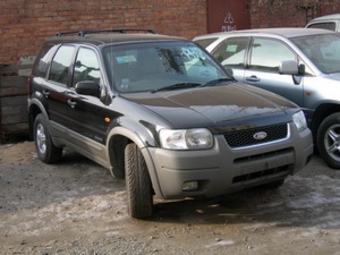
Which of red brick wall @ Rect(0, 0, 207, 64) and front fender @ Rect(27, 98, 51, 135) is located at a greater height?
red brick wall @ Rect(0, 0, 207, 64)

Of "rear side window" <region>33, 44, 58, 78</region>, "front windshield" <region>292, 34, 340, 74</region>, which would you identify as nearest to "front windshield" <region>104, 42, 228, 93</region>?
"front windshield" <region>292, 34, 340, 74</region>

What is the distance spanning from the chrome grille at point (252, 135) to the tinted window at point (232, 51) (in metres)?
2.93

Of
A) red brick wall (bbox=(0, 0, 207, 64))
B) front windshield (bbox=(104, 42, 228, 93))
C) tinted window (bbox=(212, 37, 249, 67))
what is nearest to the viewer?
front windshield (bbox=(104, 42, 228, 93))

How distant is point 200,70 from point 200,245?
2.22 meters

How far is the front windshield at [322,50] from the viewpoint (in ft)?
21.6

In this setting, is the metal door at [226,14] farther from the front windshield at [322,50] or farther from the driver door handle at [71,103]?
the driver door handle at [71,103]

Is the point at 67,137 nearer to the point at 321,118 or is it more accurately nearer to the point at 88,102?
the point at 88,102

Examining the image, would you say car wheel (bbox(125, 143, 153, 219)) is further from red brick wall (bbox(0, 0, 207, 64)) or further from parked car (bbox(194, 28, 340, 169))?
red brick wall (bbox(0, 0, 207, 64))

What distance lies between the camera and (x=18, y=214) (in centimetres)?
531

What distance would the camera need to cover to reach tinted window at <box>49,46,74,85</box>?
6.31 m

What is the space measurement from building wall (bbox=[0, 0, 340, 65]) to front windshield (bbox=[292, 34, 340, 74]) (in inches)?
208

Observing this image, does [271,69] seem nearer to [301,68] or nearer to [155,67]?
[301,68]

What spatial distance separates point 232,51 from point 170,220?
3.64 metres

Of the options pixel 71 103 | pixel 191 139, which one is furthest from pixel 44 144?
pixel 191 139
